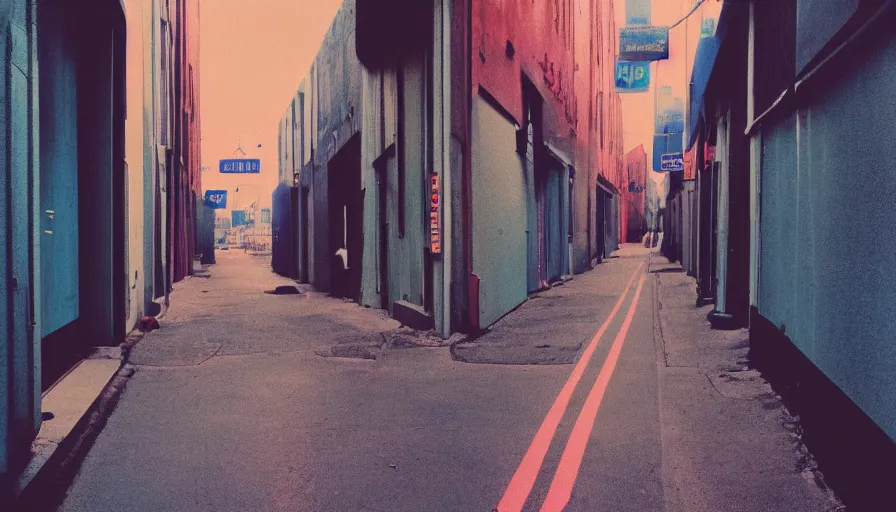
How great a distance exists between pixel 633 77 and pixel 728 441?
85.9 feet

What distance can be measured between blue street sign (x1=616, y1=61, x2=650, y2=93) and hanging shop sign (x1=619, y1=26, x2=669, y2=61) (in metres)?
10.2

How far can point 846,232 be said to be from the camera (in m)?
4.08

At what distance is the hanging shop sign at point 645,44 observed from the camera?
60.0 ft

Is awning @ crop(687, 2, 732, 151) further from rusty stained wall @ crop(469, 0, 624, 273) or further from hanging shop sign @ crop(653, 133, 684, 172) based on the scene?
hanging shop sign @ crop(653, 133, 684, 172)

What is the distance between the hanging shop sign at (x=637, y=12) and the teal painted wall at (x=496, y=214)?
12500 mm

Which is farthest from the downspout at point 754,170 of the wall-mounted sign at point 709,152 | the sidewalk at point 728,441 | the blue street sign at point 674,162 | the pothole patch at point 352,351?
the blue street sign at point 674,162

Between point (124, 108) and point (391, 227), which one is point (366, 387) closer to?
point (124, 108)

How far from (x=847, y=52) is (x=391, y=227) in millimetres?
9942

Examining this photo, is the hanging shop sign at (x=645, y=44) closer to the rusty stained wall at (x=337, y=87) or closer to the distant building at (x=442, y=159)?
the distant building at (x=442, y=159)

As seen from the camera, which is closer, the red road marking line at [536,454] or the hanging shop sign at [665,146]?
the red road marking line at [536,454]

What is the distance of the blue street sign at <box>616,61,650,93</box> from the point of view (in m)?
28.6

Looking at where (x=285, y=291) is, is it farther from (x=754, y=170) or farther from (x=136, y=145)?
(x=754, y=170)

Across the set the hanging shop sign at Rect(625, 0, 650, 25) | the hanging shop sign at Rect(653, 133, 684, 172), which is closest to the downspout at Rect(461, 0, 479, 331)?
the hanging shop sign at Rect(625, 0, 650, 25)

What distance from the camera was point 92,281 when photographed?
8109mm
